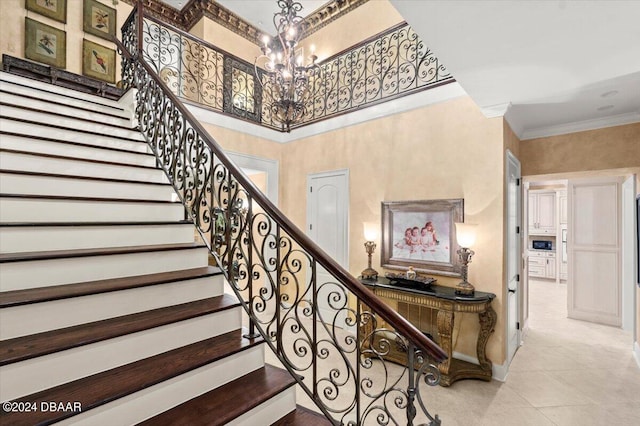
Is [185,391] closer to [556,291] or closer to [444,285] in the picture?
[444,285]

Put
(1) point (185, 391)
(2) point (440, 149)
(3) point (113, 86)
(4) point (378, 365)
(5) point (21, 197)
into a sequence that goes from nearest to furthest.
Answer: (1) point (185, 391)
(5) point (21, 197)
(4) point (378, 365)
(2) point (440, 149)
(3) point (113, 86)

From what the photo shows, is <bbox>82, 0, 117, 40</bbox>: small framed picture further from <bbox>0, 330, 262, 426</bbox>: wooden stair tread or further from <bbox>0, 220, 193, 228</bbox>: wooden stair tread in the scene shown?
<bbox>0, 330, 262, 426</bbox>: wooden stair tread

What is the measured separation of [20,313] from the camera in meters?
1.28

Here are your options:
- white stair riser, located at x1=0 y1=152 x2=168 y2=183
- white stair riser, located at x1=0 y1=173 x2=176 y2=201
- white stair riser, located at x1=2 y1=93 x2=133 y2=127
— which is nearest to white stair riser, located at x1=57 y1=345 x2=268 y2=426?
white stair riser, located at x1=0 y1=173 x2=176 y2=201

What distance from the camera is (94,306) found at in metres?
1.48

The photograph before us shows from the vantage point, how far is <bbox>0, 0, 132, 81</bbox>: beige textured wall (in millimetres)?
3992

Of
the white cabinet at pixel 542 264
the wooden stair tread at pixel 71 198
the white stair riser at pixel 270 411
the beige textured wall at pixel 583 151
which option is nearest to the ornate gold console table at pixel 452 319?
the white stair riser at pixel 270 411

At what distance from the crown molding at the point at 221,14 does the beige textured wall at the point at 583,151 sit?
4.09 metres

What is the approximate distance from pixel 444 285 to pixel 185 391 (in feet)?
9.64

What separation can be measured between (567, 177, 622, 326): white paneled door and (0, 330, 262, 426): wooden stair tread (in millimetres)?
5552

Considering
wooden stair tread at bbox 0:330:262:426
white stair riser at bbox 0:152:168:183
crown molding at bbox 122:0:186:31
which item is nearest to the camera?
wooden stair tread at bbox 0:330:262:426

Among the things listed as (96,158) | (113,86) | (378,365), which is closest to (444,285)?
(378,365)

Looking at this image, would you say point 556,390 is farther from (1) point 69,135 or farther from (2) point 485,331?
(1) point 69,135

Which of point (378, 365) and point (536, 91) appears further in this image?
point (378, 365)
